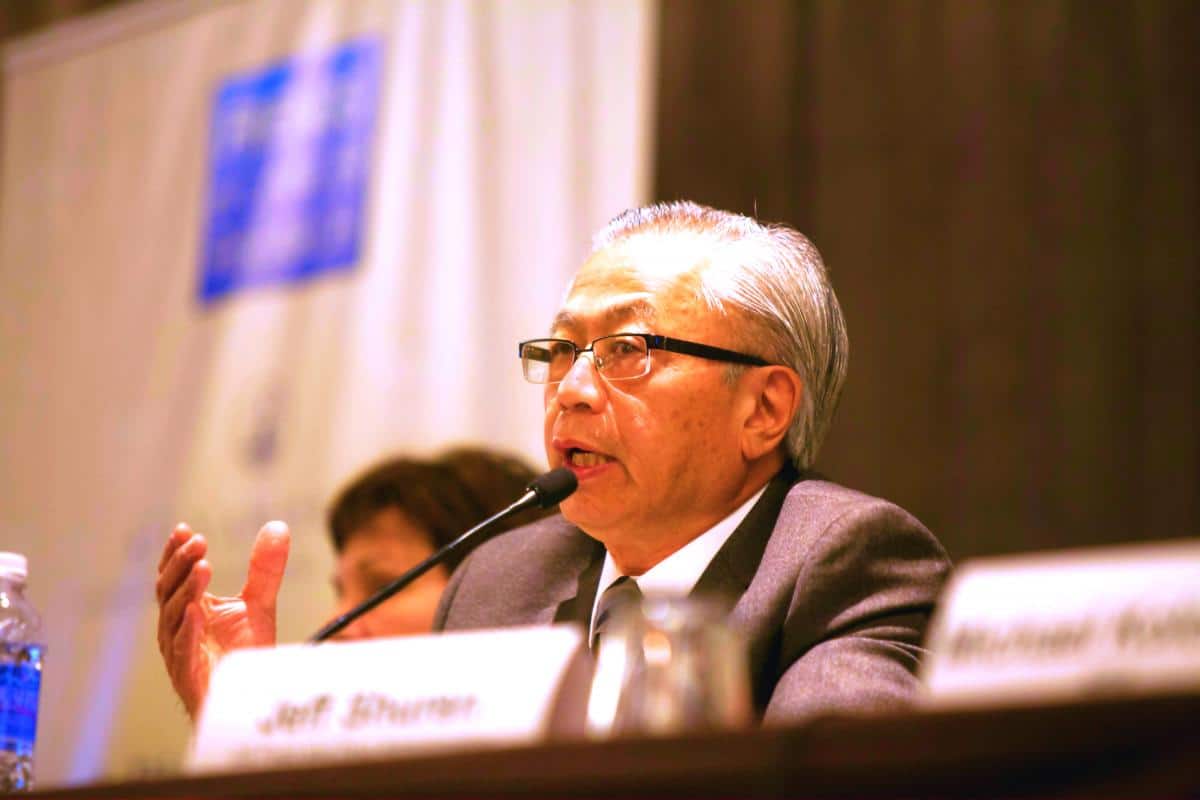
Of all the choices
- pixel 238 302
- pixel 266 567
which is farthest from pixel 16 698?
pixel 238 302

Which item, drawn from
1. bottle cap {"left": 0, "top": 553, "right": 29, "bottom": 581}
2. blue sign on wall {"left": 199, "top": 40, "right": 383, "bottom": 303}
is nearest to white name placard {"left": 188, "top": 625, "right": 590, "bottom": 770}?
bottle cap {"left": 0, "top": 553, "right": 29, "bottom": 581}

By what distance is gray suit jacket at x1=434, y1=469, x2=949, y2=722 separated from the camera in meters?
1.62

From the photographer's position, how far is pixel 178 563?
6.22 ft

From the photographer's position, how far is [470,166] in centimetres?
358

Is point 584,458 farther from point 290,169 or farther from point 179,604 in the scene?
point 290,169

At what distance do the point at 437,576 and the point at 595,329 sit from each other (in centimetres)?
78

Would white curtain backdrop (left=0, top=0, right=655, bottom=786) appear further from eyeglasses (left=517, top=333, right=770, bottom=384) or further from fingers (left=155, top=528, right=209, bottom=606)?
fingers (left=155, top=528, right=209, bottom=606)

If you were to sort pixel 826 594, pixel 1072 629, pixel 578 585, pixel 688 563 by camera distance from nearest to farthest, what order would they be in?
pixel 1072 629
pixel 826 594
pixel 688 563
pixel 578 585

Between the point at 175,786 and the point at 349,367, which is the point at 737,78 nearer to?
the point at 349,367

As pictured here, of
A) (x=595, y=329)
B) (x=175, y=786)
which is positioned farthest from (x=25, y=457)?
(x=175, y=786)

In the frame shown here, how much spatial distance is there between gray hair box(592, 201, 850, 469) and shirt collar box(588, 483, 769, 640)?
17 centimetres

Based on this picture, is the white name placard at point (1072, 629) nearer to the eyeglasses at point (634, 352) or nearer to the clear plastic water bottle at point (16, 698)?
the eyeglasses at point (634, 352)

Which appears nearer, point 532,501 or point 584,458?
point 532,501

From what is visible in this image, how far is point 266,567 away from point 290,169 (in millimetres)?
2024
